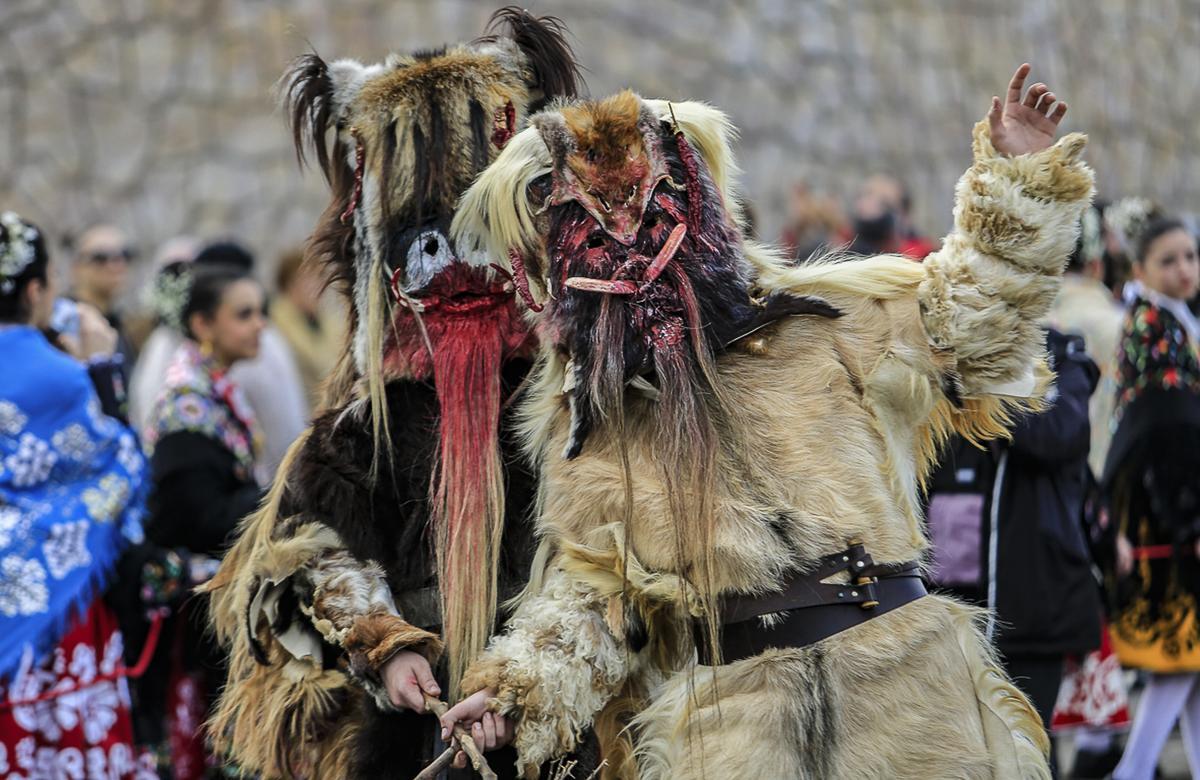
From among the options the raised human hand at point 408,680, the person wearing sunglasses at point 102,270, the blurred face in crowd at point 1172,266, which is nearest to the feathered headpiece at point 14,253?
the raised human hand at point 408,680

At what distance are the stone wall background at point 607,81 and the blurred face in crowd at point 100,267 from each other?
365cm

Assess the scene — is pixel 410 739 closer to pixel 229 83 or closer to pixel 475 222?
pixel 475 222

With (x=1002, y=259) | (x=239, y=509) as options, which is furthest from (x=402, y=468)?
(x=239, y=509)

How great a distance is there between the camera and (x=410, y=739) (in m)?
3.12

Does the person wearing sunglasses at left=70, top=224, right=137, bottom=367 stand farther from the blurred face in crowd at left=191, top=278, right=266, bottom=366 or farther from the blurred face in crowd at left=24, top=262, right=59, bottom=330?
the blurred face in crowd at left=24, top=262, right=59, bottom=330

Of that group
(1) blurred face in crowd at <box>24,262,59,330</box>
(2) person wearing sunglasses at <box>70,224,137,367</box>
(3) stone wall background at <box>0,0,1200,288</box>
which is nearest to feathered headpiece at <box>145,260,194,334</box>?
(1) blurred face in crowd at <box>24,262,59,330</box>

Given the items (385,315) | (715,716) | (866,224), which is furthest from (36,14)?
(715,716)

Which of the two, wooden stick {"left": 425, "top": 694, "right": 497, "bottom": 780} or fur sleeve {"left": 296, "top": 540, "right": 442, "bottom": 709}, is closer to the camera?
wooden stick {"left": 425, "top": 694, "right": 497, "bottom": 780}

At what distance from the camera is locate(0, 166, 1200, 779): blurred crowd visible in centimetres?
417

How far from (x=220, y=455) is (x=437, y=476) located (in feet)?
5.97

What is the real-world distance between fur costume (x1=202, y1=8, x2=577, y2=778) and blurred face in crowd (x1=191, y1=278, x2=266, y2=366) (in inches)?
73.1

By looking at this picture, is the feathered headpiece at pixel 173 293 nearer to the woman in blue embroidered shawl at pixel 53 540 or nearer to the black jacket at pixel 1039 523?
the woman in blue embroidered shawl at pixel 53 540

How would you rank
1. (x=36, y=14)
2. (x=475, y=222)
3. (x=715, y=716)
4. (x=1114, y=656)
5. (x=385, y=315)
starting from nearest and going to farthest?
(x=715, y=716) < (x=475, y=222) < (x=385, y=315) < (x=1114, y=656) < (x=36, y=14)

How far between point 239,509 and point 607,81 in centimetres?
685
